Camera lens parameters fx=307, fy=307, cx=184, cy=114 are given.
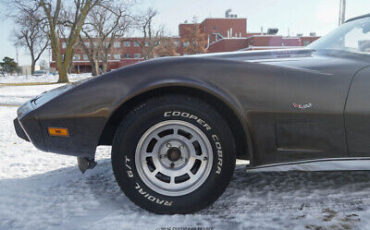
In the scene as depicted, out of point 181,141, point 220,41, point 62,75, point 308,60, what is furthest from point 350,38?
point 220,41

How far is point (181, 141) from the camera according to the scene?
6.92 ft

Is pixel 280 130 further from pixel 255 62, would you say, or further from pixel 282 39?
pixel 282 39

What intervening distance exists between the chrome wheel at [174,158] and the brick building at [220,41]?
45.1 m

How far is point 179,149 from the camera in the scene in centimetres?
212

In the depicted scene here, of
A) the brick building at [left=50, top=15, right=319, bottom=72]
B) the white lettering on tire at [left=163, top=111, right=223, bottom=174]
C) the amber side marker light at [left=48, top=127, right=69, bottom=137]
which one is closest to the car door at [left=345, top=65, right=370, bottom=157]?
the white lettering on tire at [left=163, top=111, right=223, bottom=174]

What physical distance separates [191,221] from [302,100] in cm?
107

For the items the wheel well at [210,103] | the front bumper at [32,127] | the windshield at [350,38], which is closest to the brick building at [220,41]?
the windshield at [350,38]

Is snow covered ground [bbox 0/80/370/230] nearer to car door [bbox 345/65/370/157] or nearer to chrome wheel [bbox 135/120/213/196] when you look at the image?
chrome wheel [bbox 135/120/213/196]

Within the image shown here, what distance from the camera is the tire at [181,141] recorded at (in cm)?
202

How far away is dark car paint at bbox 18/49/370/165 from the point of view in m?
2.01

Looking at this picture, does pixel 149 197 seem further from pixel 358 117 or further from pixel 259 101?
pixel 358 117

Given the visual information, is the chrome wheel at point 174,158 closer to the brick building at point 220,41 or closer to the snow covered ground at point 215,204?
the snow covered ground at point 215,204

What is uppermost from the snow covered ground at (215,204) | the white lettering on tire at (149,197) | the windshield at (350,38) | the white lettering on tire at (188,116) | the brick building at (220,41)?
the brick building at (220,41)

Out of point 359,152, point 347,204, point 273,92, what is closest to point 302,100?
point 273,92
